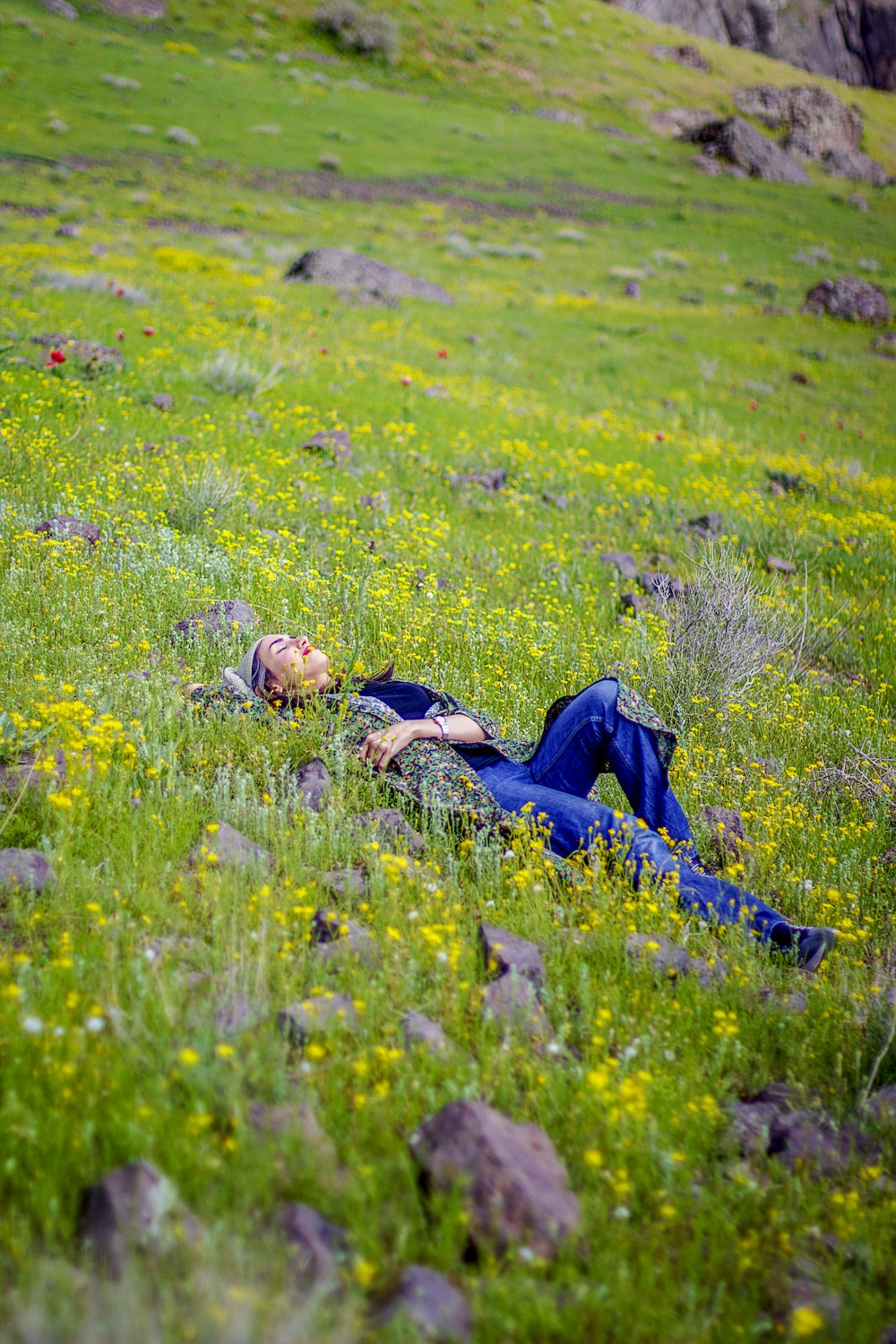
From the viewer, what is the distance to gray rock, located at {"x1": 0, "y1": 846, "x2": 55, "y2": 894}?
3002mm

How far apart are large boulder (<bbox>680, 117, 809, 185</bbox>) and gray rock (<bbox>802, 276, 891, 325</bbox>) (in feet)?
102

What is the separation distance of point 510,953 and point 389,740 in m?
1.50

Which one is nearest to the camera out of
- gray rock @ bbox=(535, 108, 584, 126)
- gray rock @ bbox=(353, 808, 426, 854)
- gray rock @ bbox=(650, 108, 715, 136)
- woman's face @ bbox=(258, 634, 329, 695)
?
gray rock @ bbox=(353, 808, 426, 854)

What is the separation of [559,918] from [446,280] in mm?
23350

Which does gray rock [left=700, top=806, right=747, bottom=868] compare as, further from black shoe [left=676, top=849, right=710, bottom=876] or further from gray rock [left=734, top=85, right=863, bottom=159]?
gray rock [left=734, top=85, right=863, bottom=159]

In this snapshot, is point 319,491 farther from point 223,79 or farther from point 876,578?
point 223,79

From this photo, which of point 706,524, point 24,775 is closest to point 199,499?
point 24,775

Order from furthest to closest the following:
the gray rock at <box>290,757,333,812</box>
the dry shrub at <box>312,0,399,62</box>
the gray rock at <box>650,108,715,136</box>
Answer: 1. the gray rock at <box>650,108,715,136</box>
2. the dry shrub at <box>312,0,399,62</box>
3. the gray rock at <box>290,757,333,812</box>

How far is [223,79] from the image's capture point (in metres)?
43.4

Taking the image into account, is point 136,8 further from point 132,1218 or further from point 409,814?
point 132,1218

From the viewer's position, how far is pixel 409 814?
4.16m

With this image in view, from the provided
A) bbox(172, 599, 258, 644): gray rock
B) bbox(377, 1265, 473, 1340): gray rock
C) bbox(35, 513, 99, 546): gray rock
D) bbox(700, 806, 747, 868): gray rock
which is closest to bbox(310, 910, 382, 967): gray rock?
bbox(377, 1265, 473, 1340): gray rock

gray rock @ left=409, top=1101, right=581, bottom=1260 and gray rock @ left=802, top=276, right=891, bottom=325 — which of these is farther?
gray rock @ left=802, top=276, right=891, bottom=325

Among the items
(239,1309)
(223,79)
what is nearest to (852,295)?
(239,1309)
